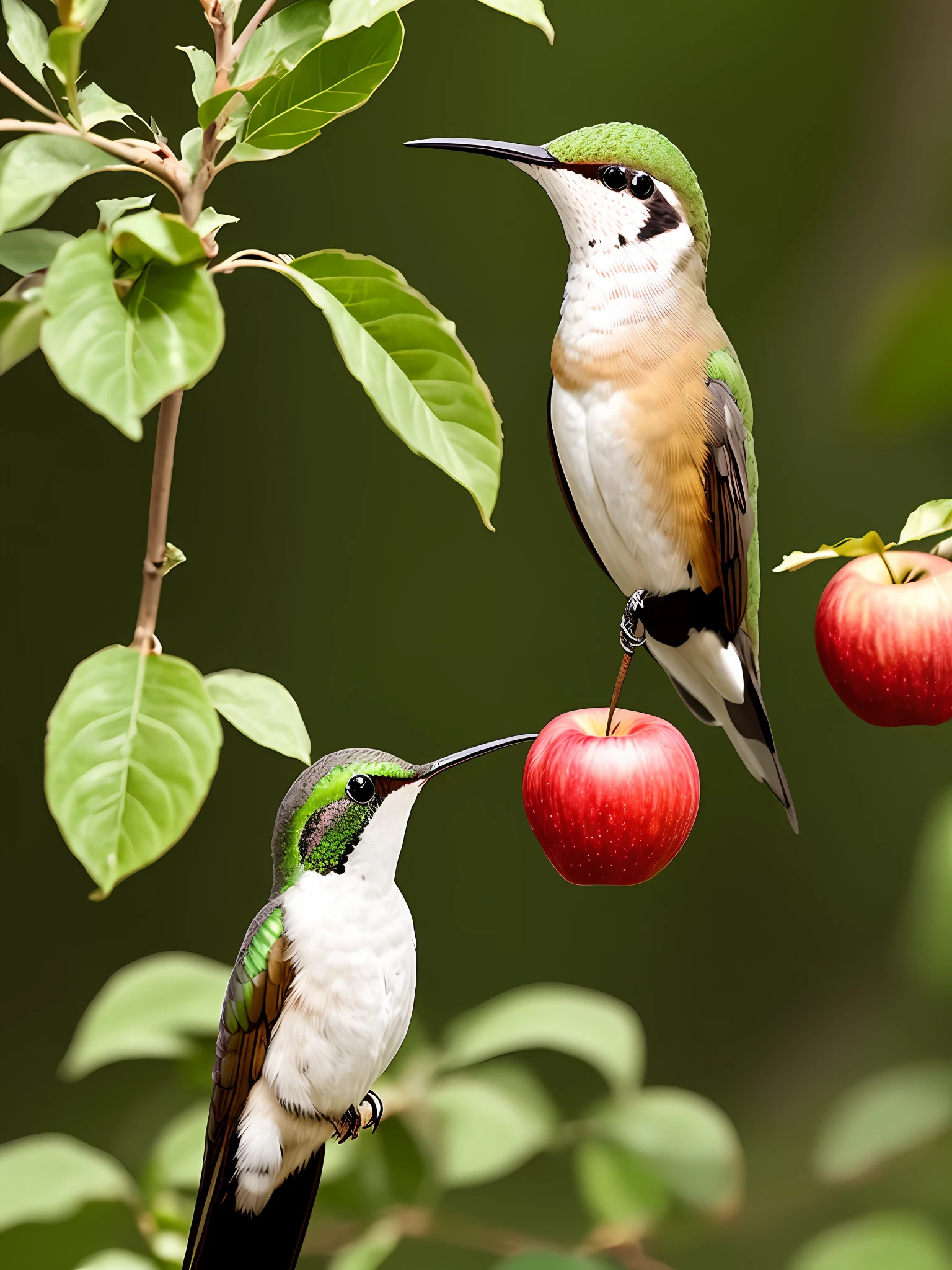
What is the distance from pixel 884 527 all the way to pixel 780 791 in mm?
471

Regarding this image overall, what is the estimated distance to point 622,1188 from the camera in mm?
1048

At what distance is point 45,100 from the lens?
36.1 inches

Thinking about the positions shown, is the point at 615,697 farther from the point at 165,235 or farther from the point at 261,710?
the point at 165,235

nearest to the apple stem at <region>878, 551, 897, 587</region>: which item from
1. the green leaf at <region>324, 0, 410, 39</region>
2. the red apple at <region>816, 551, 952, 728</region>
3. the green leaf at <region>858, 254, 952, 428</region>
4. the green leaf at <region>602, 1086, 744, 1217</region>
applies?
the red apple at <region>816, 551, 952, 728</region>

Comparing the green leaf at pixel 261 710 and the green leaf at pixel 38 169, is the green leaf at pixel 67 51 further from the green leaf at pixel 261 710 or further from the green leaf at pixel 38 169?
the green leaf at pixel 261 710

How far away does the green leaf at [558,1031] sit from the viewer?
89cm

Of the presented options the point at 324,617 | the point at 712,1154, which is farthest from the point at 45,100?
the point at 712,1154

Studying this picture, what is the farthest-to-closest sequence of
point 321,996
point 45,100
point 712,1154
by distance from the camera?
1. point 712,1154
2. point 45,100
3. point 321,996

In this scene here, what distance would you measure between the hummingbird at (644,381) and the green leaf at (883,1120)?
741 mm

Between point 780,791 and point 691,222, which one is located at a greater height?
point 691,222

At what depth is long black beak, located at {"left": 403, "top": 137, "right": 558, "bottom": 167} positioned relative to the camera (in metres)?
0.51

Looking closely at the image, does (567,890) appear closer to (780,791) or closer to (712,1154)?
(712,1154)

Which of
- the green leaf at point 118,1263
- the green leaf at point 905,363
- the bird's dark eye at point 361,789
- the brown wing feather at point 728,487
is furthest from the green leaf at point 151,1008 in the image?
the green leaf at point 905,363

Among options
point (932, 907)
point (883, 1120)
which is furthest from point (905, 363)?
point (883, 1120)
